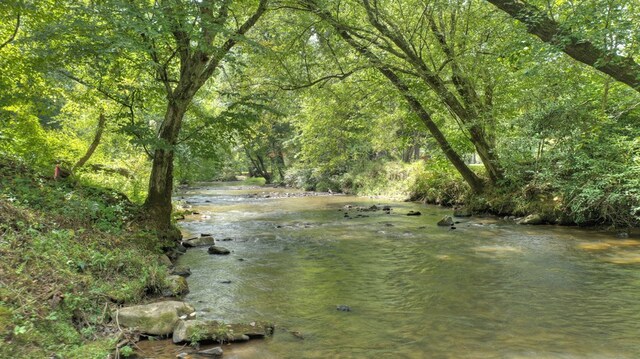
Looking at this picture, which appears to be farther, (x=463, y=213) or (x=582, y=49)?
(x=463, y=213)

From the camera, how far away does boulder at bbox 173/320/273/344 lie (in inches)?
200

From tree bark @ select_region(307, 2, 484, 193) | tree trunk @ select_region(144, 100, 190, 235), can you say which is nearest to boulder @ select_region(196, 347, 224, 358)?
tree trunk @ select_region(144, 100, 190, 235)

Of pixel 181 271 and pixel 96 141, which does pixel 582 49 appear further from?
pixel 96 141

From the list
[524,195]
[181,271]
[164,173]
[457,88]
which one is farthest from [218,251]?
[524,195]

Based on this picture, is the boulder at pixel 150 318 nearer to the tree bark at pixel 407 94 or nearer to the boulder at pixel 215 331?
the boulder at pixel 215 331

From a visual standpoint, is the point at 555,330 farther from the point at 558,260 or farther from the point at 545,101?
the point at 545,101

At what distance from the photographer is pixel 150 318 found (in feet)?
17.3

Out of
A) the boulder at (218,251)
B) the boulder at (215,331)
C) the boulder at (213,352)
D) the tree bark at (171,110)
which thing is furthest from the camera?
the boulder at (218,251)

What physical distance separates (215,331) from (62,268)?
2186 millimetres

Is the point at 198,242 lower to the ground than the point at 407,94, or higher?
lower

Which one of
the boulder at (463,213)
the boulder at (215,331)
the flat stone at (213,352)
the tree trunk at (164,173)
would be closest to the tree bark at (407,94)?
the boulder at (463,213)

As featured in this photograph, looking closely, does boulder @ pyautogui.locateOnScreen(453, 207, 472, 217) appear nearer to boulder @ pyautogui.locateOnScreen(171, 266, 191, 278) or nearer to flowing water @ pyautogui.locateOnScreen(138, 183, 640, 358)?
flowing water @ pyautogui.locateOnScreen(138, 183, 640, 358)

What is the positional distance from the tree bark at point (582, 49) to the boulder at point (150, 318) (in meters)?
8.12

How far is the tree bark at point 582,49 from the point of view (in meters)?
7.92
